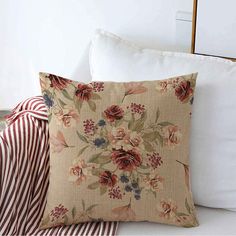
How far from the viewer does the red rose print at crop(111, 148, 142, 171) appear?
1.22m

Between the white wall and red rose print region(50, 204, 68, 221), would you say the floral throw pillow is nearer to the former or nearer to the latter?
red rose print region(50, 204, 68, 221)

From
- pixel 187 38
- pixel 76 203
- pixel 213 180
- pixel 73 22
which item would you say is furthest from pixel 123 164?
pixel 73 22

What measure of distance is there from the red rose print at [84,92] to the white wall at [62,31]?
300 millimetres

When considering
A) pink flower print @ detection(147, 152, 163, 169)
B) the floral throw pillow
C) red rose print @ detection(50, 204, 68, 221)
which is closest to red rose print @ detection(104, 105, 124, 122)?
the floral throw pillow

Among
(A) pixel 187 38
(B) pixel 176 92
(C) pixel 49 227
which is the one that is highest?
(A) pixel 187 38

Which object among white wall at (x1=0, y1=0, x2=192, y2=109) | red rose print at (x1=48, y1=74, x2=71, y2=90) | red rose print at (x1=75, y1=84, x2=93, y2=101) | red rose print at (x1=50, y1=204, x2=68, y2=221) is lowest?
red rose print at (x1=50, y1=204, x2=68, y2=221)

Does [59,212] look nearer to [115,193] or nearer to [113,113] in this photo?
[115,193]

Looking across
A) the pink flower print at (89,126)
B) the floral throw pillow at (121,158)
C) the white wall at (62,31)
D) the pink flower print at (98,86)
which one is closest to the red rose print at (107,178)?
the floral throw pillow at (121,158)

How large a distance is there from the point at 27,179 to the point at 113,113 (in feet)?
0.98

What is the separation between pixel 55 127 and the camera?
49.4 inches

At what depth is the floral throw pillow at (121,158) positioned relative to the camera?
4.00 feet

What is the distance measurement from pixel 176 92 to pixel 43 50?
0.75 meters

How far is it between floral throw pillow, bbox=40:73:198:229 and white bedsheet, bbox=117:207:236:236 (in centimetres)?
3

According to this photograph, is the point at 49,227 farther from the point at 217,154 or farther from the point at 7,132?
the point at 217,154
